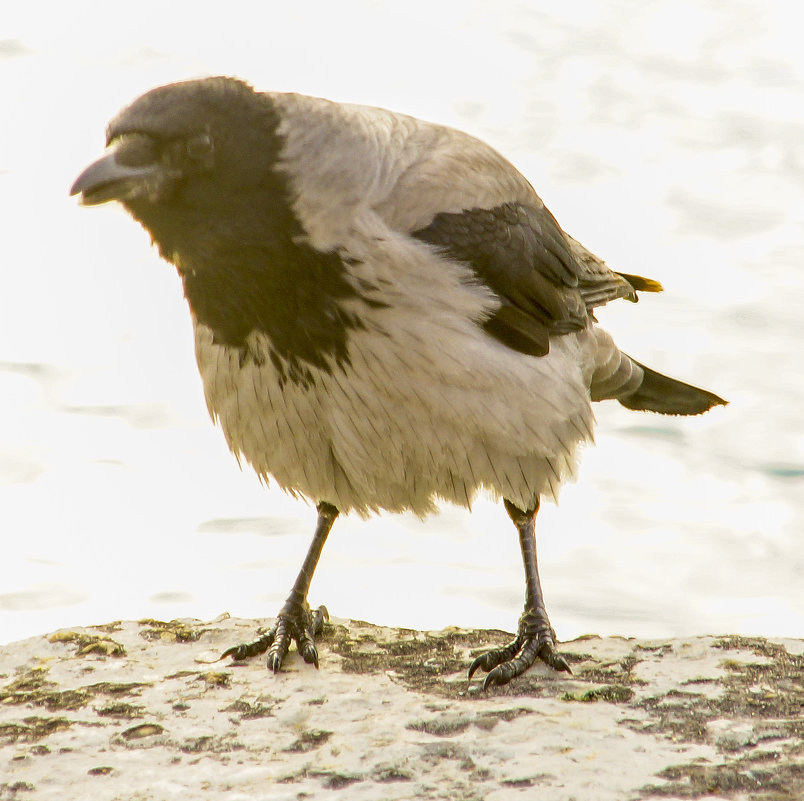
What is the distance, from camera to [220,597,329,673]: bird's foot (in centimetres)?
469

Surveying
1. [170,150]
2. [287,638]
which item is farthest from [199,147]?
[287,638]

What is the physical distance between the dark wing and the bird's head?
751mm

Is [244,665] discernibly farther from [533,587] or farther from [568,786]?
[568,786]

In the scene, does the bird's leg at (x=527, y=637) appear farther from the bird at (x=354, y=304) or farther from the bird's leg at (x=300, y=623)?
the bird's leg at (x=300, y=623)

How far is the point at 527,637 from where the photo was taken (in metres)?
4.77

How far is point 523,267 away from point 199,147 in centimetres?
144

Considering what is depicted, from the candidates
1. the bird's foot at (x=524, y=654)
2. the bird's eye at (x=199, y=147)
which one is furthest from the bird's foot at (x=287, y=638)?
the bird's eye at (x=199, y=147)

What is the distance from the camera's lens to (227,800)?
3371 mm

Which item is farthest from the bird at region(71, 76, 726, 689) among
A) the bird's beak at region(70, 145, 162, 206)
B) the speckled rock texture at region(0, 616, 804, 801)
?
the speckled rock texture at region(0, 616, 804, 801)

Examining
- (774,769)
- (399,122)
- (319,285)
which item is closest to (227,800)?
(774,769)

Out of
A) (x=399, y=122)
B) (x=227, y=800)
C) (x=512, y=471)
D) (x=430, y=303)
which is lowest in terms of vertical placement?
(x=227, y=800)

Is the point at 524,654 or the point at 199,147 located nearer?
the point at 199,147

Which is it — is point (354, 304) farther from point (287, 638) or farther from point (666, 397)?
point (666, 397)

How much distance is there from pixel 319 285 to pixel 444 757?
165cm
